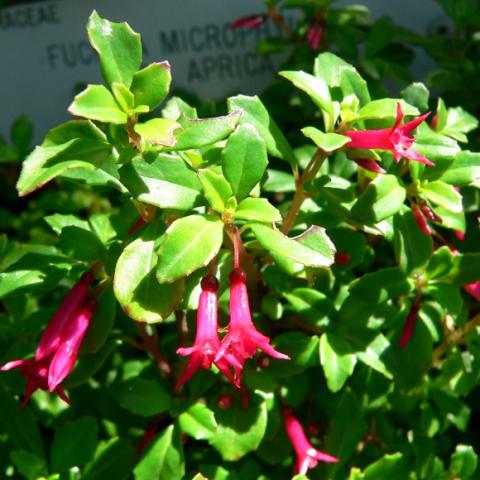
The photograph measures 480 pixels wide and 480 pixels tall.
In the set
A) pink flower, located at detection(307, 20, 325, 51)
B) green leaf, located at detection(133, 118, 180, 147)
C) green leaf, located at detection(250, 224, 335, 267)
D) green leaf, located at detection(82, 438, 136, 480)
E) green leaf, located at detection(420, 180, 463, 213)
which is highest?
green leaf, located at detection(133, 118, 180, 147)

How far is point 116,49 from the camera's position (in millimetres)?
852

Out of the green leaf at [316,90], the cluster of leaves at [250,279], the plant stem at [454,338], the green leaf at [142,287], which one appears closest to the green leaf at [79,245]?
the cluster of leaves at [250,279]

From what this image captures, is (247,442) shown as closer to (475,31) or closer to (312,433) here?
(312,433)

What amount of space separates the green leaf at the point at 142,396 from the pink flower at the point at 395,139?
0.45 metres

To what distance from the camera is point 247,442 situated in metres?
1.01

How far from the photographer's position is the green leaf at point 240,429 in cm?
100

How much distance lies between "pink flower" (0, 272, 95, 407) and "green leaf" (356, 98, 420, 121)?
0.40 m

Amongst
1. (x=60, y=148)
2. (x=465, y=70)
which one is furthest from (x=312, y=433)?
(x=465, y=70)

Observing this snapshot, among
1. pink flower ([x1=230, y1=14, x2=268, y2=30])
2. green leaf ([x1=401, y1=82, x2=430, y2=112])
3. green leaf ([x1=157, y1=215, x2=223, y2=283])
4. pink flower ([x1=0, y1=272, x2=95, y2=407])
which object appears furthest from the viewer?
pink flower ([x1=230, y1=14, x2=268, y2=30])

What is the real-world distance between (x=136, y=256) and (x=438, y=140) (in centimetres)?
42

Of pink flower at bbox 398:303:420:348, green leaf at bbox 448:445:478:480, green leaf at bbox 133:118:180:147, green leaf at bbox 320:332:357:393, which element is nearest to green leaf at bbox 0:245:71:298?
green leaf at bbox 133:118:180:147

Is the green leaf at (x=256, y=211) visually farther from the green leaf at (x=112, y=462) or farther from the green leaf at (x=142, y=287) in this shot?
the green leaf at (x=112, y=462)

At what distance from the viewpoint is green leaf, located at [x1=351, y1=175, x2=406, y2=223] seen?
886 millimetres

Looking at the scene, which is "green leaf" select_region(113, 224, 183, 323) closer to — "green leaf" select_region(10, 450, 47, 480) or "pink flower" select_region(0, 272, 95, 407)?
"pink flower" select_region(0, 272, 95, 407)
